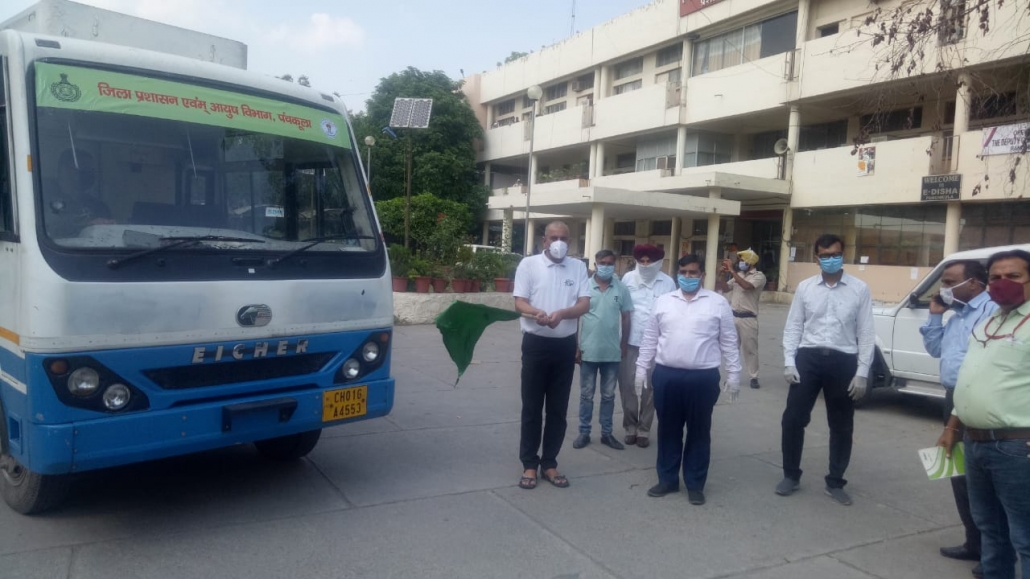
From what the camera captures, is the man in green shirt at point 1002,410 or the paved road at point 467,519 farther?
the paved road at point 467,519

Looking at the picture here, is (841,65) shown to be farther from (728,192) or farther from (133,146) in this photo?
(133,146)

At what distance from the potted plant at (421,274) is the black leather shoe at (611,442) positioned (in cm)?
856

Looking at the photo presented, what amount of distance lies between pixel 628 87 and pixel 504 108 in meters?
10.4

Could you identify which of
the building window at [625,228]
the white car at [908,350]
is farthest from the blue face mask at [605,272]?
the building window at [625,228]

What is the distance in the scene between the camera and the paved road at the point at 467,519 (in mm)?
4066

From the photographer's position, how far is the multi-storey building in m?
19.8

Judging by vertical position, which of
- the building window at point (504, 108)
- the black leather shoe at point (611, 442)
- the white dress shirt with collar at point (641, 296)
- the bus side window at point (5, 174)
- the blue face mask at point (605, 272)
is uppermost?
the building window at point (504, 108)

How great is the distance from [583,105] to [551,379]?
2839 centimetres

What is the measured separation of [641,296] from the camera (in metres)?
6.69

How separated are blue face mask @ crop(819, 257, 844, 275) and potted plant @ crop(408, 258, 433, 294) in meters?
10.2

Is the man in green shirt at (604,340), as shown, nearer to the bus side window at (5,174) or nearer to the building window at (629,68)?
the bus side window at (5,174)

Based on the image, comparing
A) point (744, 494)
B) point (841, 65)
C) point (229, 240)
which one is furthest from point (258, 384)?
point (841, 65)

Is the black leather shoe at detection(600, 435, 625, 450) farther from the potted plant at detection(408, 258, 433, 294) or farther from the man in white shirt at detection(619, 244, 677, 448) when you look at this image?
the potted plant at detection(408, 258, 433, 294)

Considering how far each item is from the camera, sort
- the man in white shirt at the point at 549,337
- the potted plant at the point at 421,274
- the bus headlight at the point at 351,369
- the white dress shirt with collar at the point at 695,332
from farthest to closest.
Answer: the potted plant at the point at 421,274, the man in white shirt at the point at 549,337, the white dress shirt with collar at the point at 695,332, the bus headlight at the point at 351,369
